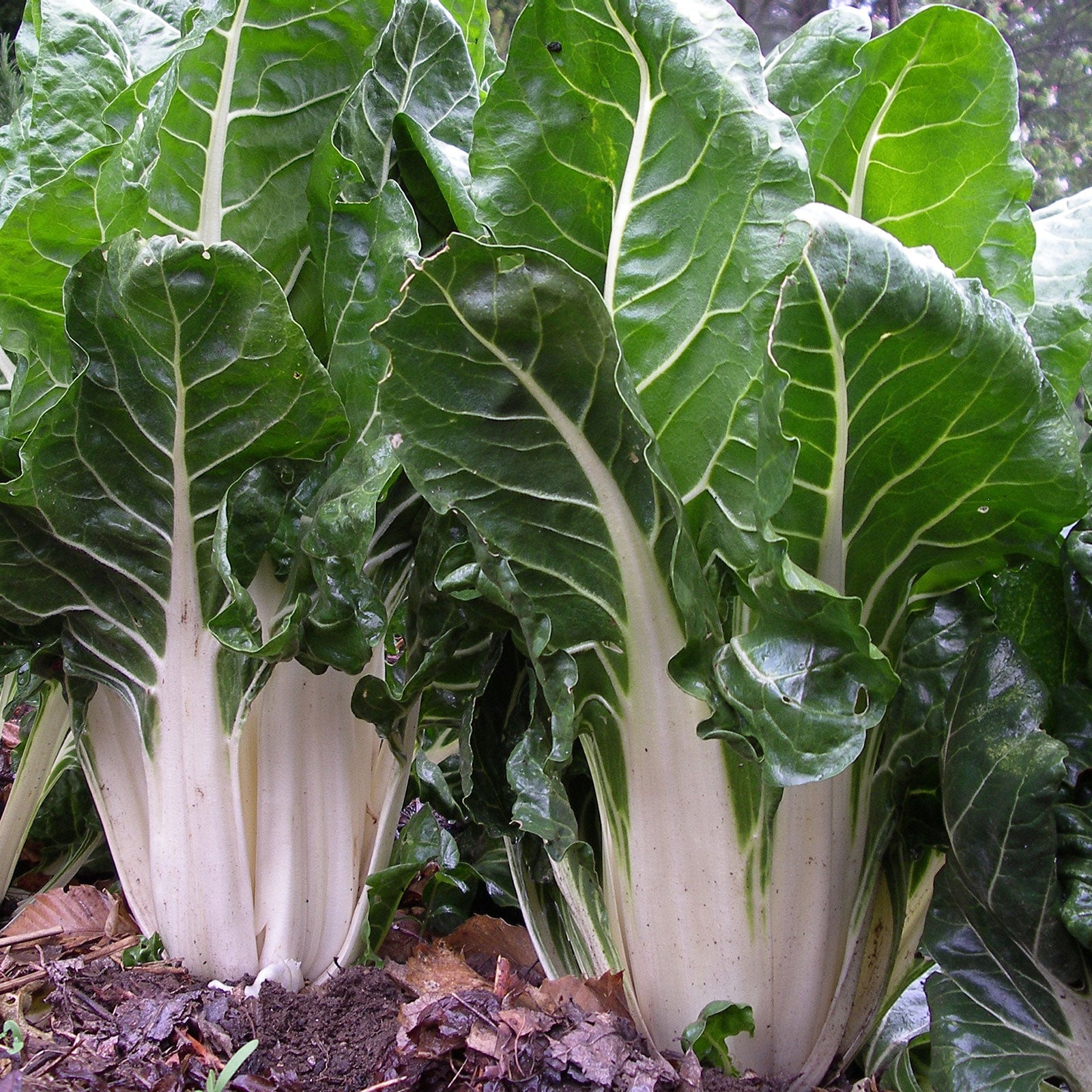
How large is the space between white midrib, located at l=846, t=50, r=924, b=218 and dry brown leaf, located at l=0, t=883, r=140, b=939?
175cm

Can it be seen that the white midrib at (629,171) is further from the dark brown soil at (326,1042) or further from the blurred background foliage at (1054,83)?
the blurred background foliage at (1054,83)

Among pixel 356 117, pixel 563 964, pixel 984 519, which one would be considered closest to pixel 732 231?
pixel 984 519

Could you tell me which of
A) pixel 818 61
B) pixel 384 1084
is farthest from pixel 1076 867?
pixel 818 61

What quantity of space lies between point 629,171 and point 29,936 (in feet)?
5.47

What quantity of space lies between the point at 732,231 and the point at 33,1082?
1.41 m

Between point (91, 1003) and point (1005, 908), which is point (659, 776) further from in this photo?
point (91, 1003)

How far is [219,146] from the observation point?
1.63m

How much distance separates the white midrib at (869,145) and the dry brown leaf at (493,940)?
1.33 meters

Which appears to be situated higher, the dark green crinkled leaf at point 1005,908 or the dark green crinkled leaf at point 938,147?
the dark green crinkled leaf at point 938,147

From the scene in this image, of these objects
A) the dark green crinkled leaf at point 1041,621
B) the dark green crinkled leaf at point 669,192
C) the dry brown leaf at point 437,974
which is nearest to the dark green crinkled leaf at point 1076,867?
the dark green crinkled leaf at point 1041,621

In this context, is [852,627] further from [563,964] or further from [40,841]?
[40,841]

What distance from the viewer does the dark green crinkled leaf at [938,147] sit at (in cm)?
131

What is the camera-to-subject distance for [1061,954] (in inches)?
52.3

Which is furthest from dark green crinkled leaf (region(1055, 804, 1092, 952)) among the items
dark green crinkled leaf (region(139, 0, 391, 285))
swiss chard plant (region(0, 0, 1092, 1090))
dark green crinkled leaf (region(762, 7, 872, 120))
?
dark green crinkled leaf (region(139, 0, 391, 285))
